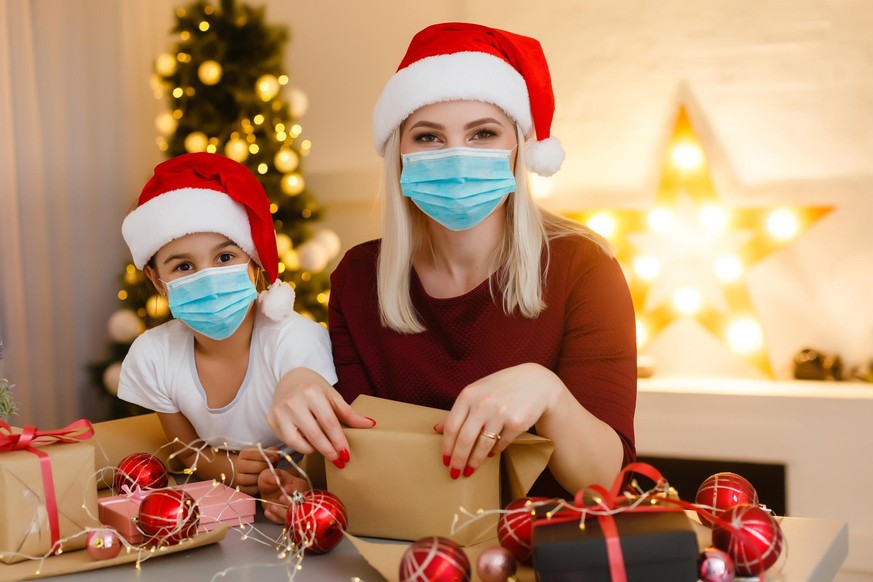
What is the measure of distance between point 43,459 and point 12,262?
226 cm

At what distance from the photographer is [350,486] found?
102cm

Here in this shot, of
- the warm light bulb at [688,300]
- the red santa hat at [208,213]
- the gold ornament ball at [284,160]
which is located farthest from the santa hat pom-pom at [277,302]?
the warm light bulb at [688,300]

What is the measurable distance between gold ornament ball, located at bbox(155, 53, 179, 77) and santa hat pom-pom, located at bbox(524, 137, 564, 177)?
7.50 ft

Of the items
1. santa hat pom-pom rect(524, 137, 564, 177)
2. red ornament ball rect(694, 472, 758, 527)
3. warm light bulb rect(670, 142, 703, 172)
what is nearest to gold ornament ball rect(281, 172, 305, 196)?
warm light bulb rect(670, 142, 703, 172)

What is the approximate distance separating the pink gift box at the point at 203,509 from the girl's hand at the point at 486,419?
0.29m

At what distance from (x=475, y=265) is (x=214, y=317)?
0.46m

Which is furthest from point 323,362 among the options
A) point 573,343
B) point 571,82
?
point 571,82

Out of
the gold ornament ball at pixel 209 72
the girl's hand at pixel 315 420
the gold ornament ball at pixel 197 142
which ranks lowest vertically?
the girl's hand at pixel 315 420

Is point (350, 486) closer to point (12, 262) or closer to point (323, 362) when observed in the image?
point (323, 362)

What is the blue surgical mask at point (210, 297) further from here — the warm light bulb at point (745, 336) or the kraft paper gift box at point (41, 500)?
the warm light bulb at point (745, 336)

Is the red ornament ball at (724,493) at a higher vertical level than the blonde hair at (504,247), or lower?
lower

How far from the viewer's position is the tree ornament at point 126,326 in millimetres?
3096

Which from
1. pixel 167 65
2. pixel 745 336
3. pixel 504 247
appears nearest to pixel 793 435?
pixel 745 336

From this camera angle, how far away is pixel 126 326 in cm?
309
